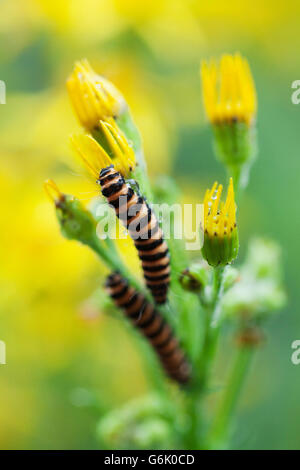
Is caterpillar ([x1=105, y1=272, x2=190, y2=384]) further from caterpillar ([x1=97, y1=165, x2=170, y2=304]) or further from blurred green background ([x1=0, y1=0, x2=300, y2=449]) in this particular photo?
blurred green background ([x1=0, y1=0, x2=300, y2=449])

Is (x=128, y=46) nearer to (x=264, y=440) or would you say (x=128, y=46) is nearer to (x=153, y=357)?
(x=153, y=357)

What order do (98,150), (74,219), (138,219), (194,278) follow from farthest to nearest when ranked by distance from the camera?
(74,219) → (194,278) → (138,219) → (98,150)

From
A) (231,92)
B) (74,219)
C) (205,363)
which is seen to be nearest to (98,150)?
(74,219)

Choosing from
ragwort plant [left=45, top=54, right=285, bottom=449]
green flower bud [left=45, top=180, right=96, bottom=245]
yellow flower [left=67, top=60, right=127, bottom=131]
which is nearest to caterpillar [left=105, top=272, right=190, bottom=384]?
ragwort plant [left=45, top=54, right=285, bottom=449]

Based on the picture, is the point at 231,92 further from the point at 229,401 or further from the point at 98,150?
the point at 229,401

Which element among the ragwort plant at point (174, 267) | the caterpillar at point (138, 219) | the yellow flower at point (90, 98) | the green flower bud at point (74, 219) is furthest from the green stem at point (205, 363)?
the yellow flower at point (90, 98)

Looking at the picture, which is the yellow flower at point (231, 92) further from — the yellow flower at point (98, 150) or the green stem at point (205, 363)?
the green stem at point (205, 363)
